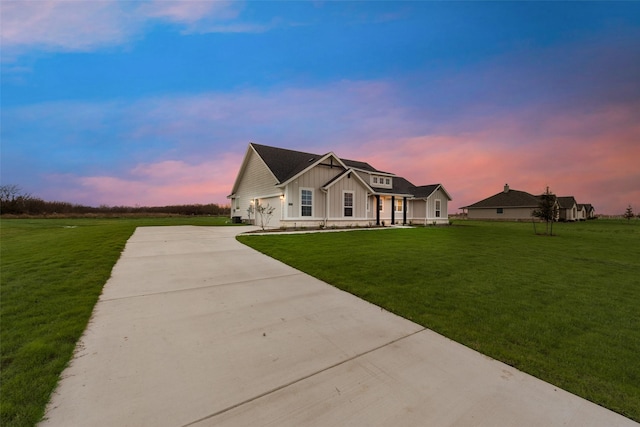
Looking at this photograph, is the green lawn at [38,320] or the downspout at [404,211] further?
the downspout at [404,211]

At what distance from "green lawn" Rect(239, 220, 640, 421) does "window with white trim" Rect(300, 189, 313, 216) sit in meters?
8.72

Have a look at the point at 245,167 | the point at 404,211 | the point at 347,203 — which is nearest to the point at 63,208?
the point at 245,167

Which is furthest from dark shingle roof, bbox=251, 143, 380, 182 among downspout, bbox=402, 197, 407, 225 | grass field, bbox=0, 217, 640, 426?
grass field, bbox=0, 217, 640, 426

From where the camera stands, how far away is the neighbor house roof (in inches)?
1595

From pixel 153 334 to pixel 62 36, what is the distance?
1200 cm

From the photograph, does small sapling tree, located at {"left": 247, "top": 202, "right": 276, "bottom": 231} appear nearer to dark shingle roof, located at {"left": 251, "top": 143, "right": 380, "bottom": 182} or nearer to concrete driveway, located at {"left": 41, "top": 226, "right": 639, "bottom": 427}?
dark shingle roof, located at {"left": 251, "top": 143, "right": 380, "bottom": 182}

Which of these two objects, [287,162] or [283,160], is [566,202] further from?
[283,160]

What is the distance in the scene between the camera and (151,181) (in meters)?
30.0

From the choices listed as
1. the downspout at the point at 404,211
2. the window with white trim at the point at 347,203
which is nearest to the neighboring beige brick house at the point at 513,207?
the downspout at the point at 404,211

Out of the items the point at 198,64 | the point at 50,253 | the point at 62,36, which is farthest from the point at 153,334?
the point at 198,64

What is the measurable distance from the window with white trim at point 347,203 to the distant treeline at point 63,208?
42.8 meters

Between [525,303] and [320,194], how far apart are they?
47.4ft

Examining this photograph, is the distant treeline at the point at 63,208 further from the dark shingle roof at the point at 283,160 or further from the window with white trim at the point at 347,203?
the window with white trim at the point at 347,203

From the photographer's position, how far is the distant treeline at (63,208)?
4218 centimetres
